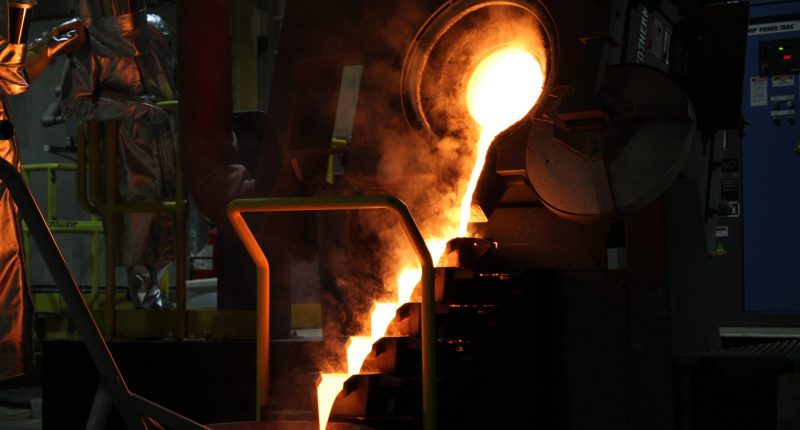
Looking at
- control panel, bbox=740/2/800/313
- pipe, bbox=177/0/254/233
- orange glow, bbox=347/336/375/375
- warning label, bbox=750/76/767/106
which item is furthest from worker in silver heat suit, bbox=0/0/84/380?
warning label, bbox=750/76/767/106

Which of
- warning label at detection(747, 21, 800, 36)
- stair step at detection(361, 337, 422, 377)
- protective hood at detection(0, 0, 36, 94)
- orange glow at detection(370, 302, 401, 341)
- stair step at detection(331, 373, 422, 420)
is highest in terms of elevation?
warning label at detection(747, 21, 800, 36)

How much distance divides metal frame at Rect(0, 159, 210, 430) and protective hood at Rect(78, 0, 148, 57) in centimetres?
244

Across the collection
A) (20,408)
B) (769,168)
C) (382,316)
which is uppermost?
(769,168)

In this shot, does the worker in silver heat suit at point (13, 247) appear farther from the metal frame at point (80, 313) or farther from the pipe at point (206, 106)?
the metal frame at point (80, 313)

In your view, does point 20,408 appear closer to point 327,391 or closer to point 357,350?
point 357,350

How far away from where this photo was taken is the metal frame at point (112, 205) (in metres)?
4.87

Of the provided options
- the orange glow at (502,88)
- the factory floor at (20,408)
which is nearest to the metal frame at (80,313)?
the orange glow at (502,88)

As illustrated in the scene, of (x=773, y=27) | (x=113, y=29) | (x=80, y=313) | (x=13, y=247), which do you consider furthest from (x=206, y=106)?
(x=773, y=27)

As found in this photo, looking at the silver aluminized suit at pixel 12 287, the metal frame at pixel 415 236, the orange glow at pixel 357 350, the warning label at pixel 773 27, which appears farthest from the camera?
the warning label at pixel 773 27

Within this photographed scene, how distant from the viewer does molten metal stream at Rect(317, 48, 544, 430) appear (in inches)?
146

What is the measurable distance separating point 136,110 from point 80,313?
10.5 feet

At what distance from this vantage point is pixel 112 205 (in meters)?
5.04

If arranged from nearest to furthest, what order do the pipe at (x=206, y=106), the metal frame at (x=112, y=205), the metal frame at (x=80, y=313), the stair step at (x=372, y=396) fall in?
the metal frame at (x=80, y=313), the stair step at (x=372, y=396), the pipe at (x=206, y=106), the metal frame at (x=112, y=205)

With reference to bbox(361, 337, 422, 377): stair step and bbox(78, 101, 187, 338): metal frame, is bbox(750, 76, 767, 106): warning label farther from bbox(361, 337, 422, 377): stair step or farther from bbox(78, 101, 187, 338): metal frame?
bbox(361, 337, 422, 377): stair step
